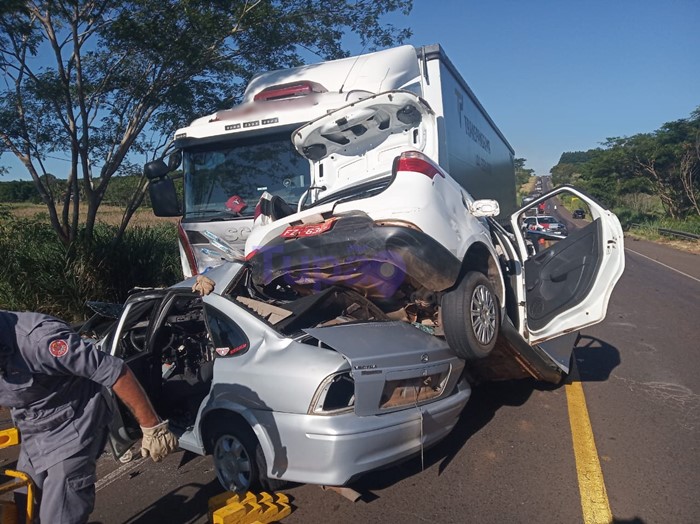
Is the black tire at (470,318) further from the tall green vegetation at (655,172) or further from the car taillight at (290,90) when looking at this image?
the tall green vegetation at (655,172)

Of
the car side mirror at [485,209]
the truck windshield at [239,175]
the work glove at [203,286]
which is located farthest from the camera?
the truck windshield at [239,175]

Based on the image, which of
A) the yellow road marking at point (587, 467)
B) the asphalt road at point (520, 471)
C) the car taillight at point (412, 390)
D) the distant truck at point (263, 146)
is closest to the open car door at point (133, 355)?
the asphalt road at point (520, 471)

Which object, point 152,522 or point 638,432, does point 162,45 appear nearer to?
point 152,522

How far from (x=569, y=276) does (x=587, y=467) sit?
188cm

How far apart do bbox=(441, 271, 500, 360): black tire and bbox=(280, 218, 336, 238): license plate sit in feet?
3.26

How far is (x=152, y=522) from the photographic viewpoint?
3.61 m

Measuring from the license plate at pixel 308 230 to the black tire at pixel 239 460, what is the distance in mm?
1424

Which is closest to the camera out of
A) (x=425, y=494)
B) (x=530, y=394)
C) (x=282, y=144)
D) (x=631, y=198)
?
(x=425, y=494)

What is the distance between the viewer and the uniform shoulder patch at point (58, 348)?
7.68 feet

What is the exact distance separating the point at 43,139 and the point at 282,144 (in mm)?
6456

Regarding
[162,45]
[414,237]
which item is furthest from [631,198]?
[414,237]

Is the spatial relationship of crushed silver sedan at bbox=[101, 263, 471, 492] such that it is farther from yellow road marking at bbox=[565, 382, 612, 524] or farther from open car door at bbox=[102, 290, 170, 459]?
yellow road marking at bbox=[565, 382, 612, 524]

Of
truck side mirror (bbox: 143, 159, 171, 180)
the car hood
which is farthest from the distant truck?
the car hood

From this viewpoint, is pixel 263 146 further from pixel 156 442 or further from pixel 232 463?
pixel 156 442
